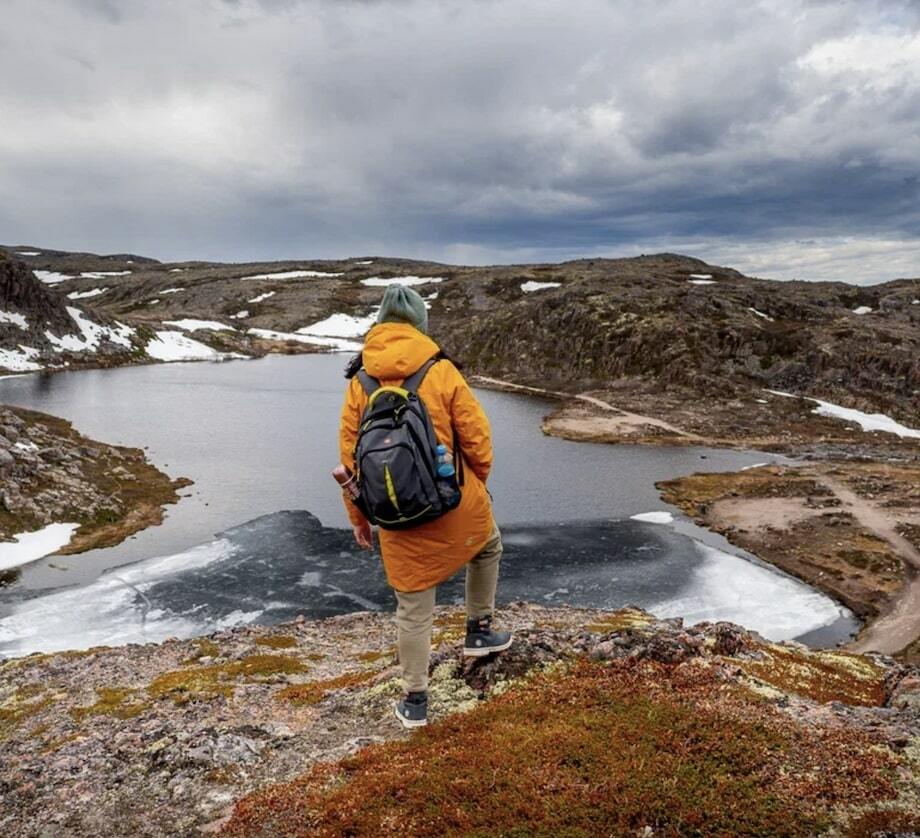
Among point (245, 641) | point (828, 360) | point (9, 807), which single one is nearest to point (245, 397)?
point (245, 641)

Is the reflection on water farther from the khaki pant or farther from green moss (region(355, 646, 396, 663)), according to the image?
the khaki pant

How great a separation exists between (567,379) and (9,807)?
124 metres

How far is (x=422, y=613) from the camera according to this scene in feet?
30.5

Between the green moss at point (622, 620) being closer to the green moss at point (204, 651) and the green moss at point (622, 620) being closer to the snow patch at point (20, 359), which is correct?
the green moss at point (204, 651)

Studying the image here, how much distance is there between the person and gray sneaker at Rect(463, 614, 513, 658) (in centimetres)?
170

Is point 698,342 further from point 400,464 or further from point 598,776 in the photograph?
point 400,464

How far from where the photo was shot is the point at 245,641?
25719 mm

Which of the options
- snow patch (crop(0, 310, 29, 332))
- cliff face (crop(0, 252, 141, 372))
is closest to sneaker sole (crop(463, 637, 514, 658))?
cliff face (crop(0, 252, 141, 372))

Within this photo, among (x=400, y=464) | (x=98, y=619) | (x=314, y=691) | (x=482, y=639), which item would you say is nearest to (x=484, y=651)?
(x=482, y=639)

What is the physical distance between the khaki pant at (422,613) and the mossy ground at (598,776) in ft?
3.34

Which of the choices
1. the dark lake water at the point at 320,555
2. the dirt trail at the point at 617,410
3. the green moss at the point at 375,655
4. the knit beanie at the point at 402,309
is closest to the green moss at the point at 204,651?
the green moss at the point at 375,655

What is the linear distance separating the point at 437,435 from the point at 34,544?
146 feet

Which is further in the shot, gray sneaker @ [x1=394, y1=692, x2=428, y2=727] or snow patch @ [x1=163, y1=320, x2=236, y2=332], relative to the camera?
snow patch @ [x1=163, y1=320, x2=236, y2=332]

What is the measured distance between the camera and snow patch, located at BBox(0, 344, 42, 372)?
12750 cm
